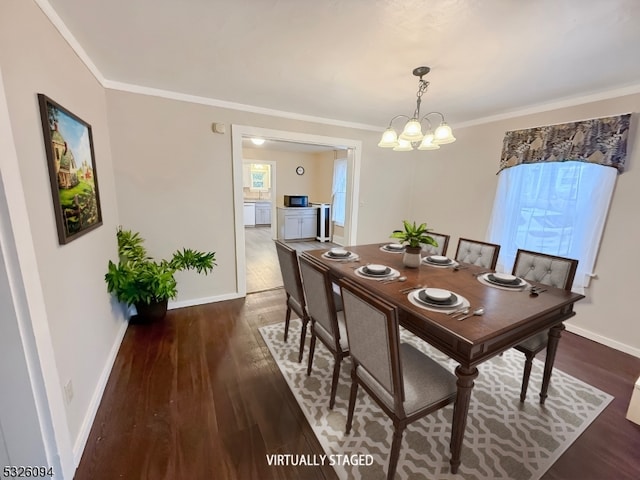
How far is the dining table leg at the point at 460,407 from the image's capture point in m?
1.18

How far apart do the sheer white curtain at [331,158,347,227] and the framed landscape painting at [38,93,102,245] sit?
5097 mm

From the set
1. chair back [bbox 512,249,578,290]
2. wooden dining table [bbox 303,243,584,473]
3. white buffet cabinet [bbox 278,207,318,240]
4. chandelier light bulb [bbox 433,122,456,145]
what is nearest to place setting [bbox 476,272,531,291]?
wooden dining table [bbox 303,243,584,473]

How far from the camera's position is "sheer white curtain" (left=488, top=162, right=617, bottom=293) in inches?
96.9

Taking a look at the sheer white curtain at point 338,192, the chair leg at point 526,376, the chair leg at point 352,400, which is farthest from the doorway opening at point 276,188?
the chair leg at point 526,376

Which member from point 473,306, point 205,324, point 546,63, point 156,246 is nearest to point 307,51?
point 546,63

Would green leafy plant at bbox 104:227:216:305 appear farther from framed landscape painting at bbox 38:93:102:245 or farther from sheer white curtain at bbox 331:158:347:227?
sheer white curtain at bbox 331:158:347:227

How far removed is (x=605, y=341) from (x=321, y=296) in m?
2.88

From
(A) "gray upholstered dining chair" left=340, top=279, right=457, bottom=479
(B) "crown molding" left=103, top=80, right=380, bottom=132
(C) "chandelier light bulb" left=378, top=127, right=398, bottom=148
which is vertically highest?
(B) "crown molding" left=103, top=80, right=380, bottom=132

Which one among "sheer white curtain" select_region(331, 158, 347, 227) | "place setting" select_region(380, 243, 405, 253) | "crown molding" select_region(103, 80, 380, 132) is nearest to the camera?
"crown molding" select_region(103, 80, 380, 132)

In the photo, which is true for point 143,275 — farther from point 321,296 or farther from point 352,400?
point 352,400

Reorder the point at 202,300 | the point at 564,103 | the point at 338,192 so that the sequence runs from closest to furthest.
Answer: the point at 564,103 < the point at 202,300 < the point at 338,192

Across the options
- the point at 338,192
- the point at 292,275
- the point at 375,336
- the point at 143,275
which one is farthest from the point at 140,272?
the point at 338,192

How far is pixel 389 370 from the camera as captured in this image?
1.14m

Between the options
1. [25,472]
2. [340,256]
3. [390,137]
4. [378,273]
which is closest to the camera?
[25,472]
